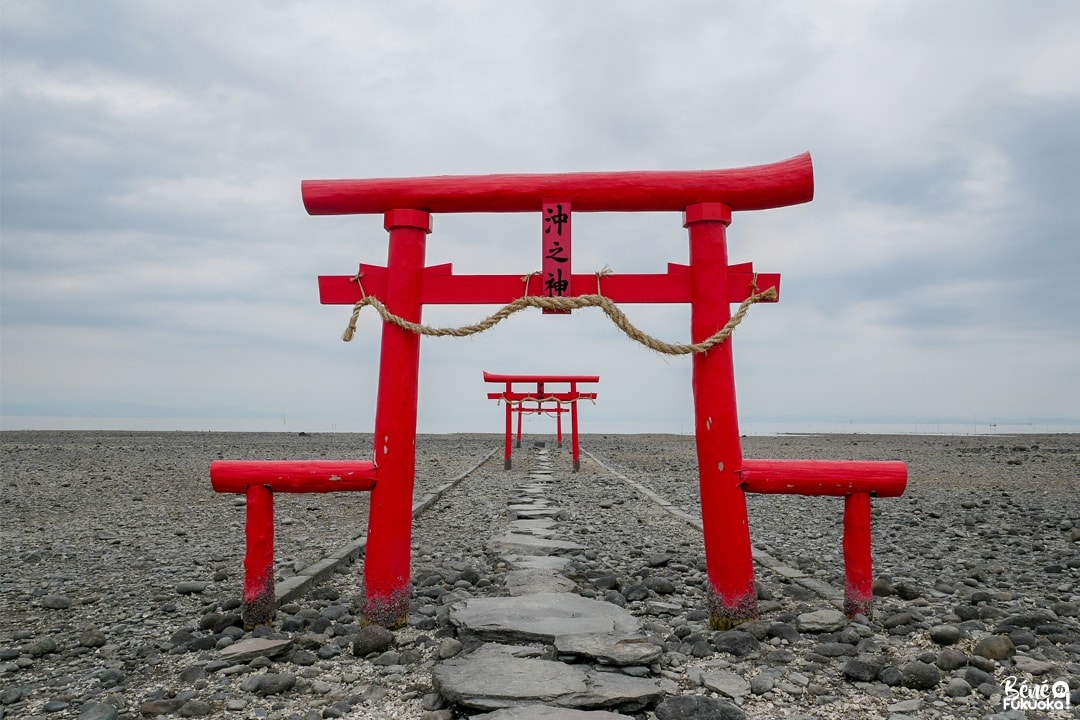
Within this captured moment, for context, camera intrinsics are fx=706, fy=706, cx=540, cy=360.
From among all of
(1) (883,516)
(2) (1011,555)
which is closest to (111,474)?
(1) (883,516)

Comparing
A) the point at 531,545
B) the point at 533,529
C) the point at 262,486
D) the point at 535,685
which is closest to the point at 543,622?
the point at 535,685

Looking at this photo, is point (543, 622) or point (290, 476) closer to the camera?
point (543, 622)

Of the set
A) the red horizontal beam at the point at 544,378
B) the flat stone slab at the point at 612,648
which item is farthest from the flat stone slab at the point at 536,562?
the red horizontal beam at the point at 544,378

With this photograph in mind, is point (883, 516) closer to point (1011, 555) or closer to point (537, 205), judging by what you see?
point (1011, 555)

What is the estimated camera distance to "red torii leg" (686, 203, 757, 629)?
3992 millimetres

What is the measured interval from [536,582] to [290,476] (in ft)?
6.21

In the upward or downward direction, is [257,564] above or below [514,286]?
below

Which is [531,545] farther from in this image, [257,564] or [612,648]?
[612,648]

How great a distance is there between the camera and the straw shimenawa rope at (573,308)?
4012mm

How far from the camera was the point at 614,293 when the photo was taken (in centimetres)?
414

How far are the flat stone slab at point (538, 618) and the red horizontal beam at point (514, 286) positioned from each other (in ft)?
5.79

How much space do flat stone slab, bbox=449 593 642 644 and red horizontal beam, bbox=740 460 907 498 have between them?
1.08m

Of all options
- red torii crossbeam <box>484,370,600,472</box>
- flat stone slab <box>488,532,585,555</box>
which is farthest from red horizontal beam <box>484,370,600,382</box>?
flat stone slab <box>488,532,585,555</box>

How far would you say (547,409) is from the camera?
15258 millimetres
